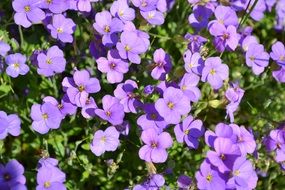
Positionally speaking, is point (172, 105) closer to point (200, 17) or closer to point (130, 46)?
point (130, 46)

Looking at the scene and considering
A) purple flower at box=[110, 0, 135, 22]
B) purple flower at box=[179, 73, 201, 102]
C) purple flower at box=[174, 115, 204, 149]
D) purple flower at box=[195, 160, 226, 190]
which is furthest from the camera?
purple flower at box=[110, 0, 135, 22]

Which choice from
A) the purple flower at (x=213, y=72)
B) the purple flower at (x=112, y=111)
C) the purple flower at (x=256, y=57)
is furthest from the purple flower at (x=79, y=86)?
the purple flower at (x=256, y=57)

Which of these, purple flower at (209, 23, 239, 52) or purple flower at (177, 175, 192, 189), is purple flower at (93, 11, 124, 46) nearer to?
purple flower at (209, 23, 239, 52)

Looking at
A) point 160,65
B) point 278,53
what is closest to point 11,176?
point 160,65

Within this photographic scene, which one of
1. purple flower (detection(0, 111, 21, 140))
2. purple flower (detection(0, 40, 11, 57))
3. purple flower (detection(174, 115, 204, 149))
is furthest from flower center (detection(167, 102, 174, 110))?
purple flower (detection(0, 40, 11, 57))

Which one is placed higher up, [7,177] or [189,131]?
[189,131]

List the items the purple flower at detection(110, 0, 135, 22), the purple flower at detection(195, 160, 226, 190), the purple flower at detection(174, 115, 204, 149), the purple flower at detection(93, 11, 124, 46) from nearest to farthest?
the purple flower at detection(195, 160, 226, 190), the purple flower at detection(174, 115, 204, 149), the purple flower at detection(93, 11, 124, 46), the purple flower at detection(110, 0, 135, 22)

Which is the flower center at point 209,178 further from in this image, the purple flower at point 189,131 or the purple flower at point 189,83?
the purple flower at point 189,83
